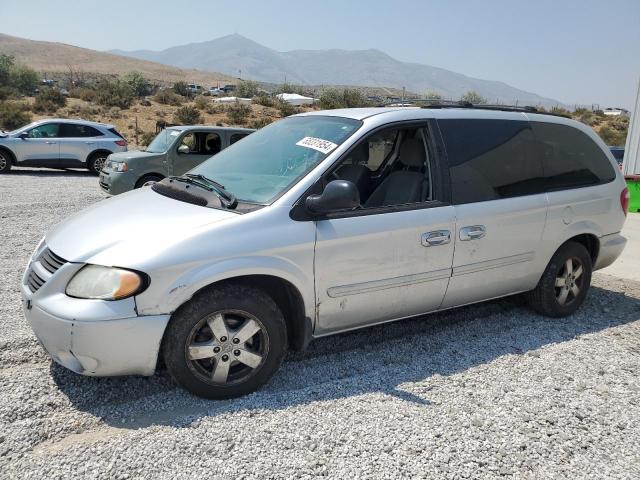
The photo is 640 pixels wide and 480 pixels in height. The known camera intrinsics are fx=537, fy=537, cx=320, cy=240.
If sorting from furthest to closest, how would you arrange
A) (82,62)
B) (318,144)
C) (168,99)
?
(82,62) < (168,99) < (318,144)

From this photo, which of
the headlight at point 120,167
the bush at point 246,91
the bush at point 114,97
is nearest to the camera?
the headlight at point 120,167

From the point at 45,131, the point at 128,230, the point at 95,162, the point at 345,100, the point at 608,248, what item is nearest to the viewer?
the point at 128,230

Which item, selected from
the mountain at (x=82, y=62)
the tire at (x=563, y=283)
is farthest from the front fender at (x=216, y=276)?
the mountain at (x=82, y=62)

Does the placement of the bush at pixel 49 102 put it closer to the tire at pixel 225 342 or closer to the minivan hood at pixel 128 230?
the minivan hood at pixel 128 230

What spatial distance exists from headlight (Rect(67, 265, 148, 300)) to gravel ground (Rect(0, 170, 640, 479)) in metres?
0.72

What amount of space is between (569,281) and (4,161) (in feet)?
50.1

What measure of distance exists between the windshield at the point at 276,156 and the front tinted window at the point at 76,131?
12905 millimetres

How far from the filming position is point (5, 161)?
1507 centimetres

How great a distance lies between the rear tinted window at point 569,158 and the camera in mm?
4664

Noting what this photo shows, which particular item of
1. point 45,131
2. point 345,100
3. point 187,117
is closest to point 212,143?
point 45,131

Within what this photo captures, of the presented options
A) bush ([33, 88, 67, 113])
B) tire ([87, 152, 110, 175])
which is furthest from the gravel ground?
bush ([33, 88, 67, 113])

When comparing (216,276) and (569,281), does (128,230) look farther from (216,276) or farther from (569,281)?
(569,281)

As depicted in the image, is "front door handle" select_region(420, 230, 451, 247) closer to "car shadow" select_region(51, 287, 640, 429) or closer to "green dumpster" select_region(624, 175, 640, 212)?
"car shadow" select_region(51, 287, 640, 429)

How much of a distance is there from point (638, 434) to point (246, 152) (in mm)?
3243
